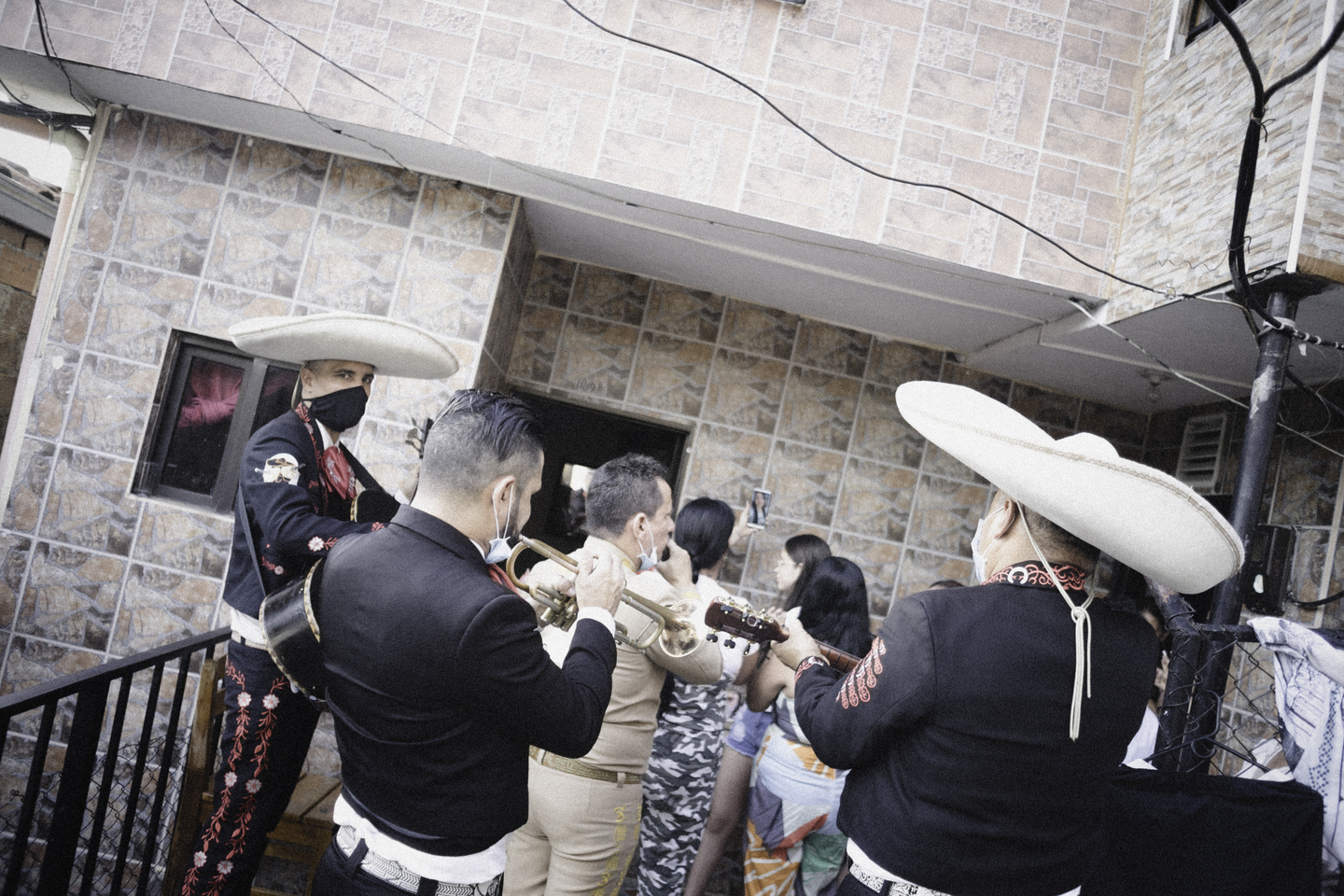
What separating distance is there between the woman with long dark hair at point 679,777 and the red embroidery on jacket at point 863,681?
1207 millimetres

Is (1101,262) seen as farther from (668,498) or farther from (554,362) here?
(554,362)

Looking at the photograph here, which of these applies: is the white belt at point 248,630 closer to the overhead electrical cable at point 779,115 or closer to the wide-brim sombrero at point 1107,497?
the wide-brim sombrero at point 1107,497

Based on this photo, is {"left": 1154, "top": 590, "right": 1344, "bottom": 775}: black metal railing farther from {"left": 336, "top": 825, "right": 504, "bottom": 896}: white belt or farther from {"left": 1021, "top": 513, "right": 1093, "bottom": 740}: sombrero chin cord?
{"left": 336, "top": 825, "right": 504, "bottom": 896}: white belt

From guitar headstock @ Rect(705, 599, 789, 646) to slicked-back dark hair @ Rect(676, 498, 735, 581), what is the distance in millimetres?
1382

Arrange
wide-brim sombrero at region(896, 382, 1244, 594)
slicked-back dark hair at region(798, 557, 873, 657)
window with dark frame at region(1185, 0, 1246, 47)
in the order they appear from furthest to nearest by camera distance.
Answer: window with dark frame at region(1185, 0, 1246, 47) → slicked-back dark hair at region(798, 557, 873, 657) → wide-brim sombrero at region(896, 382, 1244, 594)

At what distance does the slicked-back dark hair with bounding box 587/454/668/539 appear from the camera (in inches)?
99.9

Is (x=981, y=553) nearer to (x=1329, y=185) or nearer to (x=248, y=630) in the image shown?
(x=248, y=630)

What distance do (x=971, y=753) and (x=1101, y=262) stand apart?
10.6 feet

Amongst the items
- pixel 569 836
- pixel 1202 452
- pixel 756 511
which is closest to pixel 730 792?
pixel 569 836

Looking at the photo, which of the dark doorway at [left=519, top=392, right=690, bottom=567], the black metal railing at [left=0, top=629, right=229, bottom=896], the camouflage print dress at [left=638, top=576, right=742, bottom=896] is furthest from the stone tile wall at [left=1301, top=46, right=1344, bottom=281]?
the black metal railing at [left=0, top=629, right=229, bottom=896]

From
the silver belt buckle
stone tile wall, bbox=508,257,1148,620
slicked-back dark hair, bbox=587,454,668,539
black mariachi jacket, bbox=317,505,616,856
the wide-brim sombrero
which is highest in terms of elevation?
stone tile wall, bbox=508,257,1148,620

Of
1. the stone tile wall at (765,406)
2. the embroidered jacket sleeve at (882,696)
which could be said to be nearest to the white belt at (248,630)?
the embroidered jacket sleeve at (882,696)

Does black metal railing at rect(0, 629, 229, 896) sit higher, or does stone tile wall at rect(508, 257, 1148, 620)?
stone tile wall at rect(508, 257, 1148, 620)

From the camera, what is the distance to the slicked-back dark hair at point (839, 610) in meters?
3.37
